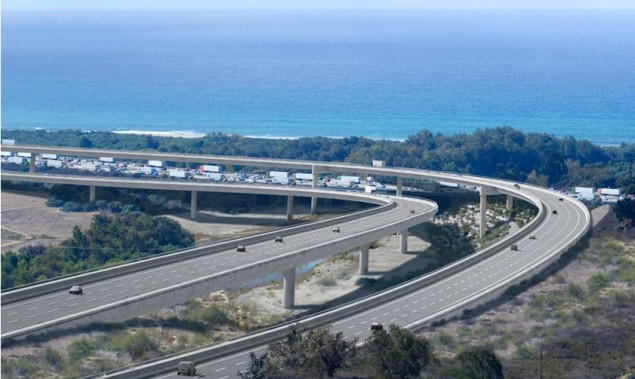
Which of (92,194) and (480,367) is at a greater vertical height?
(92,194)

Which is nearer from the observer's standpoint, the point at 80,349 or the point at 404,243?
the point at 80,349

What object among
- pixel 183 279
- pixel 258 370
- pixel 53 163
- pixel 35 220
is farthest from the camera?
pixel 53 163

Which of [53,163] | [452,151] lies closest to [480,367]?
[53,163]

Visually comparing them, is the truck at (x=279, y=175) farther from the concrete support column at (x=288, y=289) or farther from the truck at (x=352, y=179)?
the concrete support column at (x=288, y=289)

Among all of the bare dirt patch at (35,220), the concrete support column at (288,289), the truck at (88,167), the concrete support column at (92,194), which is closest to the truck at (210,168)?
the truck at (88,167)

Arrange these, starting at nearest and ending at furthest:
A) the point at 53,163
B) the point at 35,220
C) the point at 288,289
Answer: the point at 288,289 → the point at 35,220 → the point at 53,163

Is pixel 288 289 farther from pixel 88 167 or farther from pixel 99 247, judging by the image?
pixel 88 167

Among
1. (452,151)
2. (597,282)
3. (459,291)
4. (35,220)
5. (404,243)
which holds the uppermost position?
(452,151)

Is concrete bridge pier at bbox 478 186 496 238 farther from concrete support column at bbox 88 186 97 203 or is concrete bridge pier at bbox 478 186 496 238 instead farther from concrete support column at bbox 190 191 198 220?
concrete support column at bbox 88 186 97 203
